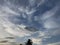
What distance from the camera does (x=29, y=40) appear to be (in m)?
53.3

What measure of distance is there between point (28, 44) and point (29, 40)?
132 centimetres

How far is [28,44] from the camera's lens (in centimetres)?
5341
